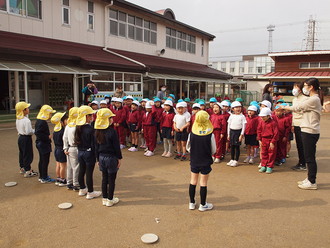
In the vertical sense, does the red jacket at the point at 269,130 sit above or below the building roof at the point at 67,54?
below

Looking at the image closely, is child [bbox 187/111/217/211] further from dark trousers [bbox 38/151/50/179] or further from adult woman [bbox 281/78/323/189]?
dark trousers [bbox 38/151/50/179]

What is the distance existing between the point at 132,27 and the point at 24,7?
7.84 meters

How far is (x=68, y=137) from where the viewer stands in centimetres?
460

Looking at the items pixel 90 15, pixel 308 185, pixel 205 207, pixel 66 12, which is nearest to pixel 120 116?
pixel 205 207

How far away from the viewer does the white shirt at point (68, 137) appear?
14.9ft

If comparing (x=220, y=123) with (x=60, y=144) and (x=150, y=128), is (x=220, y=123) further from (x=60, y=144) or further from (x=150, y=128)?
(x=60, y=144)

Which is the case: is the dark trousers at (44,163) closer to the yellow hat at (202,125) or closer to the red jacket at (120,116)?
the yellow hat at (202,125)

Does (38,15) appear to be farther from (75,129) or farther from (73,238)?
(73,238)

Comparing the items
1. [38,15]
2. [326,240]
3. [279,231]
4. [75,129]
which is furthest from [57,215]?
[38,15]

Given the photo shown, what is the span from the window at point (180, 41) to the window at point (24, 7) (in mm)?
11612

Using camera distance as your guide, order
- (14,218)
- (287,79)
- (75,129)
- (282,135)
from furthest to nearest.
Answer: (287,79), (282,135), (75,129), (14,218)

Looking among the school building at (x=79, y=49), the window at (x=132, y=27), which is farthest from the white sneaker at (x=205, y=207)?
the window at (x=132, y=27)

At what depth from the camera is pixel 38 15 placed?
13.8m

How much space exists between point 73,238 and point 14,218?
1130mm
